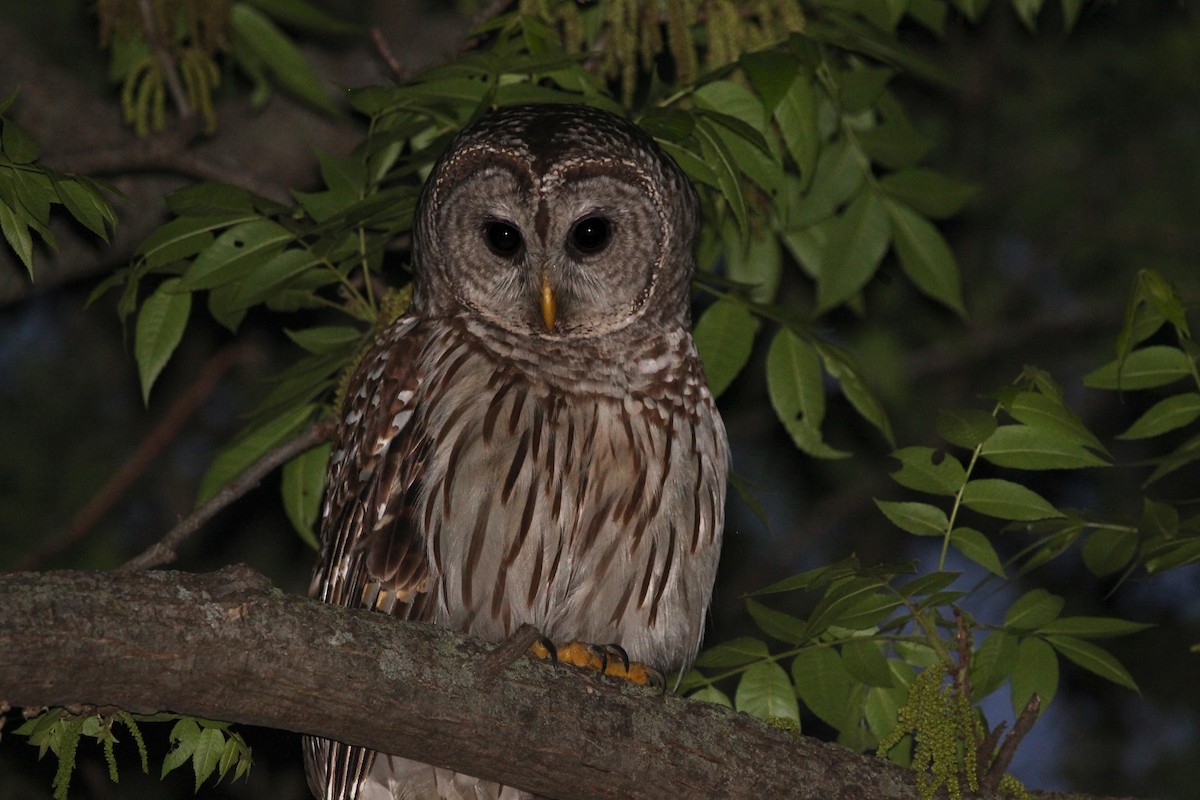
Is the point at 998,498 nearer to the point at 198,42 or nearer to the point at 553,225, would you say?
the point at 553,225

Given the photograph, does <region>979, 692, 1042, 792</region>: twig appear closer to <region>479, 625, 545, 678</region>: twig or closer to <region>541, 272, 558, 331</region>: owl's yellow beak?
<region>479, 625, 545, 678</region>: twig

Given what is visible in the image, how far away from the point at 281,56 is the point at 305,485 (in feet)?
5.12

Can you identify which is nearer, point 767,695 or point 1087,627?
point 1087,627

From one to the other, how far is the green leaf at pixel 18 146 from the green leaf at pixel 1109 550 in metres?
2.74

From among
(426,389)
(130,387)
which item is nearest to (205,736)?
(426,389)

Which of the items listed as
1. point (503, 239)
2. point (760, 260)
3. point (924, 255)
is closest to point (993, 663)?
point (924, 255)

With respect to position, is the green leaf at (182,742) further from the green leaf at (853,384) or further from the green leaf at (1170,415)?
the green leaf at (1170,415)

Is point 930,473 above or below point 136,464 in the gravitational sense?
above

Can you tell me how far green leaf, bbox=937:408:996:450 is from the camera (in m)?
3.40

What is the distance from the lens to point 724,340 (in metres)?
4.37

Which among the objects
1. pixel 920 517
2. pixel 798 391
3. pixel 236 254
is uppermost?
pixel 236 254

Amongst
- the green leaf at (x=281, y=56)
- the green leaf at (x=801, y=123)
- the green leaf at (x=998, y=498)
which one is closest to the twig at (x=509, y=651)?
the green leaf at (x=998, y=498)

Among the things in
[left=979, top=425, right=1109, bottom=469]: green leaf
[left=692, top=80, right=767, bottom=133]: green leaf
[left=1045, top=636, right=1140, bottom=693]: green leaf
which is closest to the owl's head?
[left=692, top=80, right=767, bottom=133]: green leaf

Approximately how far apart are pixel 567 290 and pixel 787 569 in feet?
16.0
